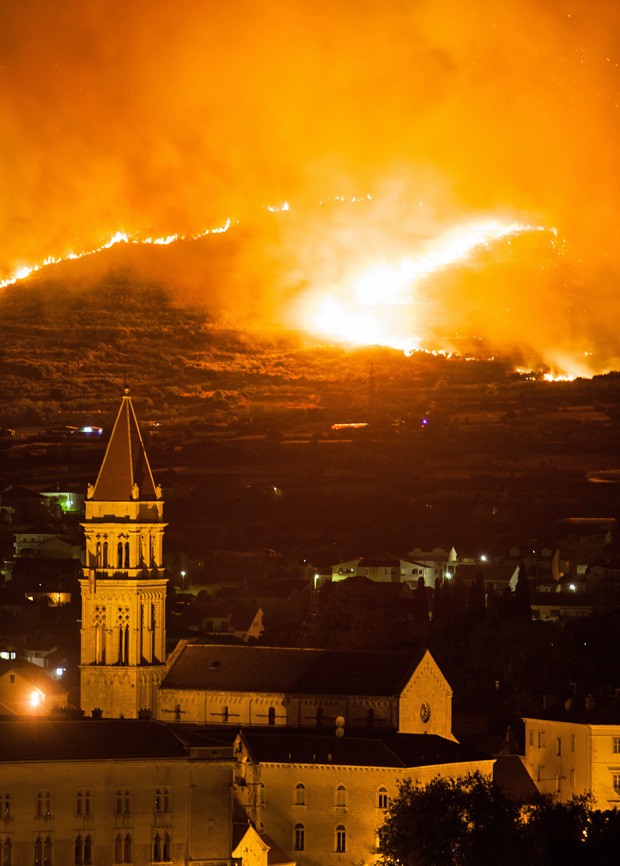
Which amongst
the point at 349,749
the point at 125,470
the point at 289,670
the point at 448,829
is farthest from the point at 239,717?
the point at 448,829

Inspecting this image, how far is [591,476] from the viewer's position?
188 metres

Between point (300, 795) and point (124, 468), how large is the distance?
15.2 meters

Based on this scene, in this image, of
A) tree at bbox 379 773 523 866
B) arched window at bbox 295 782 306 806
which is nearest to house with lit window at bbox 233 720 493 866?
arched window at bbox 295 782 306 806

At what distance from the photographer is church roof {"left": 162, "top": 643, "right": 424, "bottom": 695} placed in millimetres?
86375

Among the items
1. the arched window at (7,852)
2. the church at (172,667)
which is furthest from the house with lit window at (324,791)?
the arched window at (7,852)

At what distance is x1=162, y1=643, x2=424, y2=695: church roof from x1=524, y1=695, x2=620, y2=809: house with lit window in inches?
313

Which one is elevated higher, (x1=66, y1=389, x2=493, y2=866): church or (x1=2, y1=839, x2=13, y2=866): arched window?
(x1=66, y1=389, x2=493, y2=866): church

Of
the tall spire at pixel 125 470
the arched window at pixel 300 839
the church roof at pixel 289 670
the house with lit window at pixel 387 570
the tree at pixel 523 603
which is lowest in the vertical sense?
the arched window at pixel 300 839

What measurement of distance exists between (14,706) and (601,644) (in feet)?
104

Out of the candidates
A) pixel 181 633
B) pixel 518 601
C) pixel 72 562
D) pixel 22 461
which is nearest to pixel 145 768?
pixel 181 633

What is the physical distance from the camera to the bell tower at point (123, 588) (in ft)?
291

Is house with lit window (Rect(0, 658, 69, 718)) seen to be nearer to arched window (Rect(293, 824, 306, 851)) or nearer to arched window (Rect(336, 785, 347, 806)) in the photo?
arched window (Rect(293, 824, 306, 851))

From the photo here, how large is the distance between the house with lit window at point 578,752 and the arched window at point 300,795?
13.0 meters

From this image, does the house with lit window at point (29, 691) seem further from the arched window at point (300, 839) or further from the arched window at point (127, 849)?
the arched window at point (127, 849)
